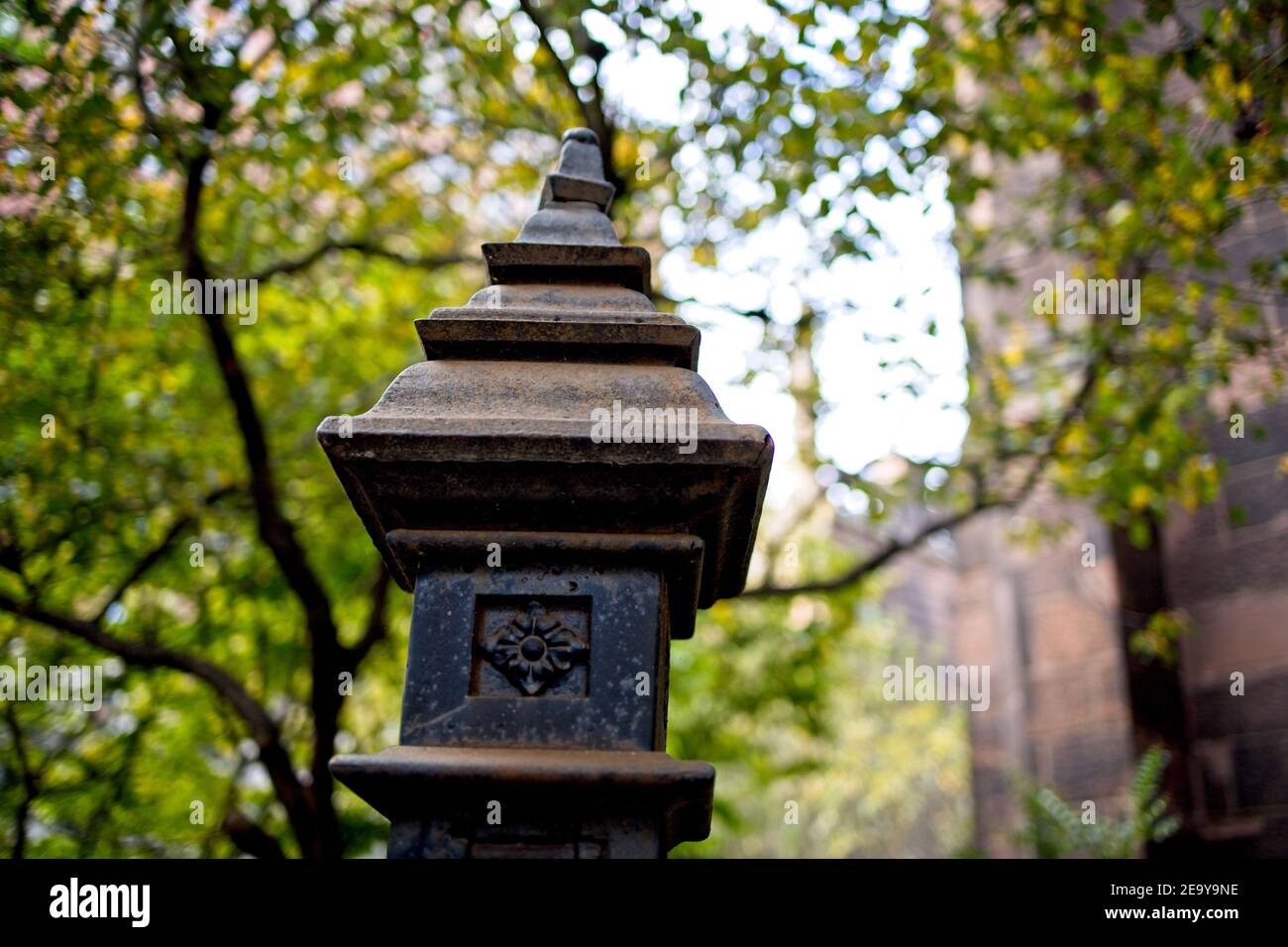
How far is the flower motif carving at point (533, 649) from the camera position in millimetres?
2551

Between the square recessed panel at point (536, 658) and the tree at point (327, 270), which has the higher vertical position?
the tree at point (327, 270)

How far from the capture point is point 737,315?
6.87 meters

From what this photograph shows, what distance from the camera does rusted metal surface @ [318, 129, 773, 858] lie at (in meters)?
2.38

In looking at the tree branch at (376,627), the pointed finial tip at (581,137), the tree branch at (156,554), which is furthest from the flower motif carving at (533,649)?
the tree branch at (156,554)

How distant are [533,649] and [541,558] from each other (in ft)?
0.73

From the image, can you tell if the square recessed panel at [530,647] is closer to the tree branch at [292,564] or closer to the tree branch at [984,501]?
the tree branch at [292,564]

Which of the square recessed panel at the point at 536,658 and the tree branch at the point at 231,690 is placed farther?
the tree branch at the point at 231,690

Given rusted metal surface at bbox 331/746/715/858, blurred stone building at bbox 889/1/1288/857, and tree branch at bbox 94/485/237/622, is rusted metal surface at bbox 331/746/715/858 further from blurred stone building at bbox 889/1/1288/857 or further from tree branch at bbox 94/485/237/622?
blurred stone building at bbox 889/1/1288/857

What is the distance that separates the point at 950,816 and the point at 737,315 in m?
20.4

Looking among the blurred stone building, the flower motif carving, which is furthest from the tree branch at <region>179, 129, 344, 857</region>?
the blurred stone building

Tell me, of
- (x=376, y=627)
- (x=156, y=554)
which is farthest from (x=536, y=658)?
(x=156, y=554)

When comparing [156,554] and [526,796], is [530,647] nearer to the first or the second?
[526,796]

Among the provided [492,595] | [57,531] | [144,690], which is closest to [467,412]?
[492,595]
